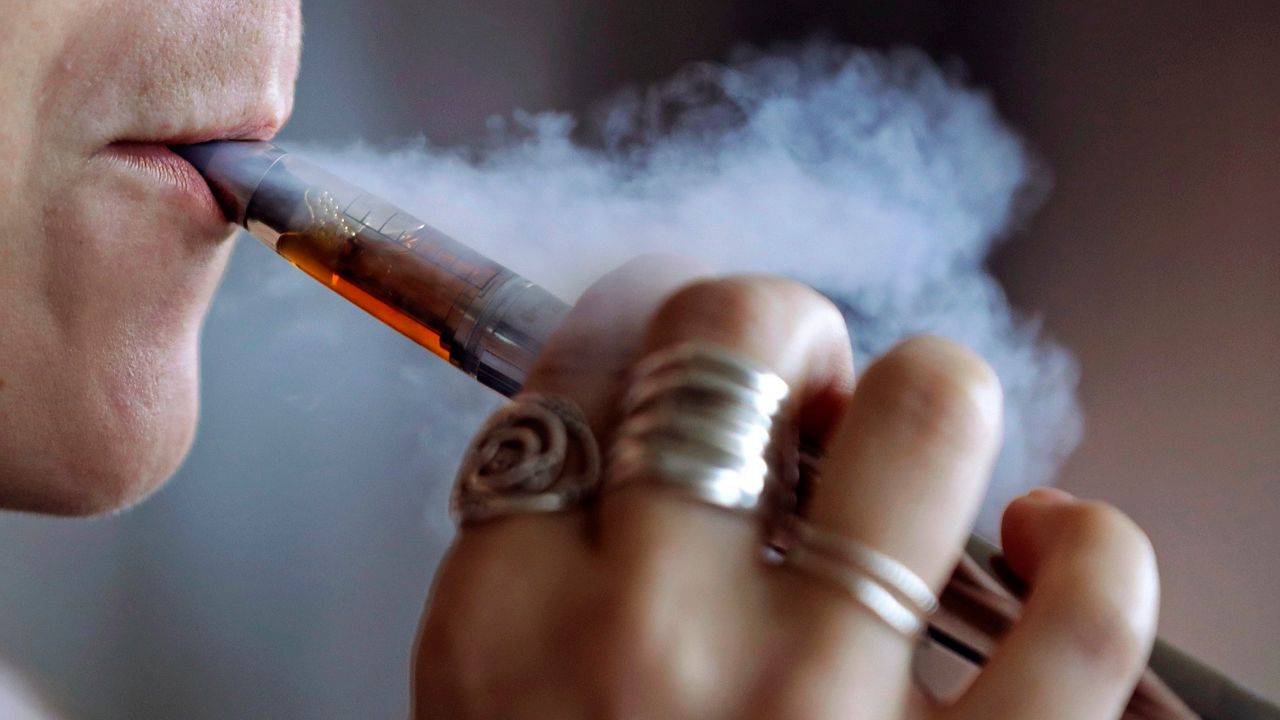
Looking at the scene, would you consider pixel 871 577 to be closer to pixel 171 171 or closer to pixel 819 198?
pixel 171 171

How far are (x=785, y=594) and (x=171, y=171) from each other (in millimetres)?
407

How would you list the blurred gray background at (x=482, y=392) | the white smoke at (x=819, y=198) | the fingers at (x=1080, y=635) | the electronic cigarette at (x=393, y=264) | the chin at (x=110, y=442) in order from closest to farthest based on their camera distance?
the fingers at (x=1080, y=635)
the electronic cigarette at (x=393, y=264)
the chin at (x=110, y=442)
the blurred gray background at (x=482, y=392)
the white smoke at (x=819, y=198)

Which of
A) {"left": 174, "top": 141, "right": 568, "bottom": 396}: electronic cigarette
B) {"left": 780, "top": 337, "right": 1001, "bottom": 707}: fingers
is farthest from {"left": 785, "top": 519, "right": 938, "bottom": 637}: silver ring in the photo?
{"left": 174, "top": 141, "right": 568, "bottom": 396}: electronic cigarette

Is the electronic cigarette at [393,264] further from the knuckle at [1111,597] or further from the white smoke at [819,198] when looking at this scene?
the white smoke at [819,198]

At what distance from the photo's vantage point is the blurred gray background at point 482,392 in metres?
0.66

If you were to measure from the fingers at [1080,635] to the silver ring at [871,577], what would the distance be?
3 centimetres

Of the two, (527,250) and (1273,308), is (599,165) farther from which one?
(1273,308)

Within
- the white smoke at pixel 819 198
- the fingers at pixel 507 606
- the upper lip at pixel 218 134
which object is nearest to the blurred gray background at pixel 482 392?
the white smoke at pixel 819 198

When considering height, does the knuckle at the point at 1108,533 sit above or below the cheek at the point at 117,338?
above

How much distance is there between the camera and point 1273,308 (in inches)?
25.2

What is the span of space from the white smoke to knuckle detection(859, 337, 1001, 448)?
44 centimetres

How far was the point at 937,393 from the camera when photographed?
332 millimetres

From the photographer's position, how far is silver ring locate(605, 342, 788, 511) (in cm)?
31

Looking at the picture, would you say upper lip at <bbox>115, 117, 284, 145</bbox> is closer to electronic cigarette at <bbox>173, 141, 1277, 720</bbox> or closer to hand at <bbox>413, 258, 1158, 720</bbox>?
electronic cigarette at <bbox>173, 141, 1277, 720</bbox>
